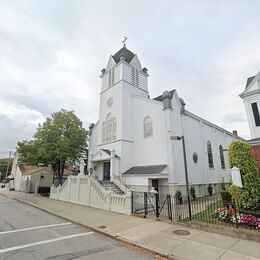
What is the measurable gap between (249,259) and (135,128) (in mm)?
15586

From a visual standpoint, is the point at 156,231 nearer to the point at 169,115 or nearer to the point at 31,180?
the point at 169,115

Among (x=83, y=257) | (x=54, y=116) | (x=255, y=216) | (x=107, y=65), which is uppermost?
(x=107, y=65)

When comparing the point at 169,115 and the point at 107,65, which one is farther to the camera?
the point at 107,65

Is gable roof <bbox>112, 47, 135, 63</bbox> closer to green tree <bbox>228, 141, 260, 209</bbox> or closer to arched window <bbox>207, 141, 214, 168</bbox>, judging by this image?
arched window <bbox>207, 141, 214, 168</bbox>

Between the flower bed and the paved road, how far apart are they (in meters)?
4.39

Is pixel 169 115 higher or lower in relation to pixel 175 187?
higher

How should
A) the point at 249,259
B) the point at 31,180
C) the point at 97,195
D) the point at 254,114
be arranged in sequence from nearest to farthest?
1. the point at 249,259
2. the point at 254,114
3. the point at 97,195
4. the point at 31,180

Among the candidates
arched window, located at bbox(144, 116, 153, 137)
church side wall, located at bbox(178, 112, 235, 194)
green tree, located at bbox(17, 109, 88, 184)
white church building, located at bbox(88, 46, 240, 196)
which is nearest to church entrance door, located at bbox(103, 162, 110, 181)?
white church building, located at bbox(88, 46, 240, 196)

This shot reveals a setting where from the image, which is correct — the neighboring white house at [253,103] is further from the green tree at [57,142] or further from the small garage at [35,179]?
the small garage at [35,179]

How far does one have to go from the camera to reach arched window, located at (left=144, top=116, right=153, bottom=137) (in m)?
18.2

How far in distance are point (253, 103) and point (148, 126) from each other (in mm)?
8988

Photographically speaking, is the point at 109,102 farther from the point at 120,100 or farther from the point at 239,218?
the point at 239,218

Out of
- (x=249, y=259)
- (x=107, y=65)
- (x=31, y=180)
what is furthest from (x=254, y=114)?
(x=31, y=180)

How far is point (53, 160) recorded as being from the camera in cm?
2133
